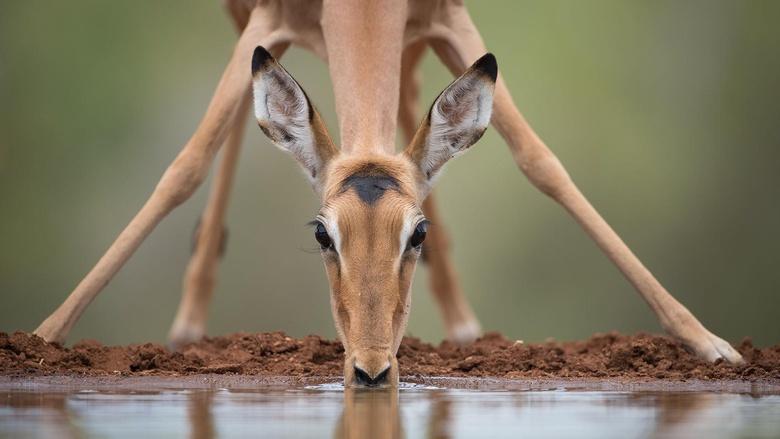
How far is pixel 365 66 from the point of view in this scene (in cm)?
1059

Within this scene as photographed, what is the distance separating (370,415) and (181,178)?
4.62 m

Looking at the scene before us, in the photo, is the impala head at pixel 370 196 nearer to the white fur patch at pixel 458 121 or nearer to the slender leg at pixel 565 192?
the white fur patch at pixel 458 121

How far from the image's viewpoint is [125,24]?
83.3ft

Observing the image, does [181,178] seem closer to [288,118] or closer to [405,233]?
[288,118]

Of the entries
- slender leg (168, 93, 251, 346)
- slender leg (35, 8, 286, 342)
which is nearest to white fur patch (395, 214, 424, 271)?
slender leg (35, 8, 286, 342)

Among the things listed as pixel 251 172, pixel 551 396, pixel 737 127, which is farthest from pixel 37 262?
pixel 551 396

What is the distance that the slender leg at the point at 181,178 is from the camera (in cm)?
1069

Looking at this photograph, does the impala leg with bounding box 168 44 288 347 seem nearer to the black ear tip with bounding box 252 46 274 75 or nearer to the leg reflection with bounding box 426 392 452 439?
the black ear tip with bounding box 252 46 274 75

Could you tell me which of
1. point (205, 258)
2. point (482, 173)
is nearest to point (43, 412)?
point (205, 258)

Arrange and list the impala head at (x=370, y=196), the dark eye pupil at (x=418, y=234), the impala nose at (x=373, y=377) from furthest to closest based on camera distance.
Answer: the dark eye pupil at (x=418, y=234) < the impala head at (x=370, y=196) < the impala nose at (x=373, y=377)

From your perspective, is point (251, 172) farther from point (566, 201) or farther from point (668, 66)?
point (566, 201)

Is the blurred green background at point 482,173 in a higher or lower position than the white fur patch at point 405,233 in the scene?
higher

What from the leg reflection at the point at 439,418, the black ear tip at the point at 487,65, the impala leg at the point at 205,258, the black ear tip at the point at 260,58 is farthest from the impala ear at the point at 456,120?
the impala leg at the point at 205,258

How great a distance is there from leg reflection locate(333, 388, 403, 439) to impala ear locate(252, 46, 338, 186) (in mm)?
2038
